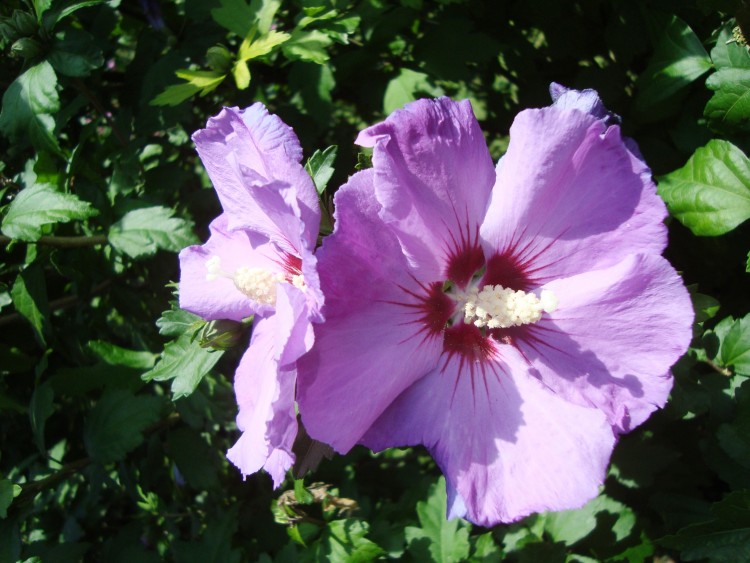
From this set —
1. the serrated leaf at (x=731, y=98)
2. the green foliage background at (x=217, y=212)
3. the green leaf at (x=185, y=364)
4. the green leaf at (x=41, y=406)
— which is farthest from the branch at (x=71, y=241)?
the serrated leaf at (x=731, y=98)

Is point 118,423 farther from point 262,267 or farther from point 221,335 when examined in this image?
point 262,267

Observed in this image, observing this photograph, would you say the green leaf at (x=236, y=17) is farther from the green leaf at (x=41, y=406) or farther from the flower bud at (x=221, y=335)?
the green leaf at (x=41, y=406)

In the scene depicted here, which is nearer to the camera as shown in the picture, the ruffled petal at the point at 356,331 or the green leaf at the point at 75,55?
the ruffled petal at the point at 356,331

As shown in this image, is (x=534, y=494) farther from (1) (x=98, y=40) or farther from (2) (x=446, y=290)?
(1) (x=98, y=40)

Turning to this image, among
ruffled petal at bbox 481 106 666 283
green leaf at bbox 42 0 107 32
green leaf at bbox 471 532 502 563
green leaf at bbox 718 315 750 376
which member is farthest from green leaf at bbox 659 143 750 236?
green leaf at bbox 42 0 107 32

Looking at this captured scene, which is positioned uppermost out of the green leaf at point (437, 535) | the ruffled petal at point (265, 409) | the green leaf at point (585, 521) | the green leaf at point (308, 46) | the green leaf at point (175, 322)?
the green leaf at point (308, 46)

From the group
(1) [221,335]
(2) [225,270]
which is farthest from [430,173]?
(1) [221,335]

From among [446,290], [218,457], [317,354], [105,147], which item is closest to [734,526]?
[446,290]

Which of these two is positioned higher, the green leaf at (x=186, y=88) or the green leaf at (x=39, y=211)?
the green leaf at (x=186, y=88)
